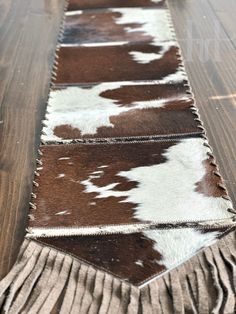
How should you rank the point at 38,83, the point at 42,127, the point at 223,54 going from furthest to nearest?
1. the point at 223,54
2. the point at 38,83
3. the point at 42,127

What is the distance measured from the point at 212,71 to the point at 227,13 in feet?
2.03

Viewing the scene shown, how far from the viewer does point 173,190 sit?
1.42 metres

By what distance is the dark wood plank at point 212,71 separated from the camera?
1.61 metres

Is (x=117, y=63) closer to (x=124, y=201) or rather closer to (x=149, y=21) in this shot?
(x=149, y=21)

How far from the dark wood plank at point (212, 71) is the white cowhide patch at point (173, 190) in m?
0.08

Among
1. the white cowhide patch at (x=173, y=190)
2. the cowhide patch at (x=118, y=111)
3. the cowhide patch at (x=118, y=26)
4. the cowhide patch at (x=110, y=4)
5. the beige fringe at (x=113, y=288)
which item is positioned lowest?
the beige fringe at (x=113, y=288)

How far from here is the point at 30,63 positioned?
2164mm

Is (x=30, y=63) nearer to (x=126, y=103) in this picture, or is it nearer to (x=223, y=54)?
(x=126, y=103)

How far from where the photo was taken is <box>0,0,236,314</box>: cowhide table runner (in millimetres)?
1146

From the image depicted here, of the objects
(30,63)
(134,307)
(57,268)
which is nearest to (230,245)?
(134,307)

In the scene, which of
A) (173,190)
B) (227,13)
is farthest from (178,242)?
(227,13)

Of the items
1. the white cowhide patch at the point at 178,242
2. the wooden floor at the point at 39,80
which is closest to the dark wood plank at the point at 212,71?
the wooden floor at the point at 39,80

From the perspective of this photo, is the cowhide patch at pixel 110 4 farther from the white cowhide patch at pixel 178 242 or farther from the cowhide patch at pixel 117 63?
the white cowhide patch at pixel 178 242

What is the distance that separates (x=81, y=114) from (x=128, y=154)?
296mm
